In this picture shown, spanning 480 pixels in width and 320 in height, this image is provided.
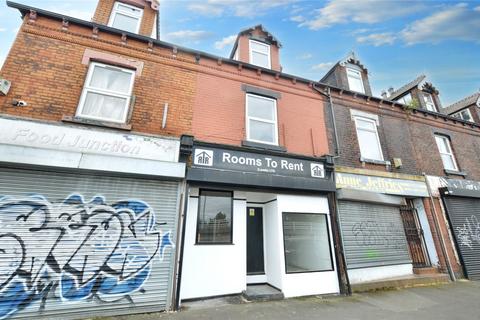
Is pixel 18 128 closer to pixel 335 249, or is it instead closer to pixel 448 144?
pixel 335 249

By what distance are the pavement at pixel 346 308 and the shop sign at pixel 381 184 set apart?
11.2 feet

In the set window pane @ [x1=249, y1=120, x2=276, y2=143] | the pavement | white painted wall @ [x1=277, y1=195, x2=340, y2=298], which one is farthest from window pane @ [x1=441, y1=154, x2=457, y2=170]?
window pane @ [x1=249, y1=120, x2=276, y2=143]

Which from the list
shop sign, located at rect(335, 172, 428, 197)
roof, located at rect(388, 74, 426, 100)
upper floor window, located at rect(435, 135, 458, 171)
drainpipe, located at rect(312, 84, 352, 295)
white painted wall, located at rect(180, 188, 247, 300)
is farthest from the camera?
roof, located at rect(388, 74, 426, 100)

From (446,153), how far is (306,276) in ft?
34.5

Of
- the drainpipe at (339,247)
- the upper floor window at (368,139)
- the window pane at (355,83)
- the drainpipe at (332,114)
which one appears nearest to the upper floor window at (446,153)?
the upper floor window at (368,139)

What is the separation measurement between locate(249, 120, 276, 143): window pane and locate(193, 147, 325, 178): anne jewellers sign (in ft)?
3.24

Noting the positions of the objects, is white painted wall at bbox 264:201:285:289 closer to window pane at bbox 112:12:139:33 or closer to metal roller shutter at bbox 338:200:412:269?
metal roller shutter at bbox 338:200:412:269

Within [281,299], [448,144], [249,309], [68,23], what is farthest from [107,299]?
[448,144]

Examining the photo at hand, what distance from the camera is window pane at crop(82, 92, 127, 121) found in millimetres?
5664

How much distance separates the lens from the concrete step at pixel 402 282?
6.56 meters

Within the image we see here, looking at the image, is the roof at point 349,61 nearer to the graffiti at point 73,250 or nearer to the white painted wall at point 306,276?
the white painted wall at point 306,276

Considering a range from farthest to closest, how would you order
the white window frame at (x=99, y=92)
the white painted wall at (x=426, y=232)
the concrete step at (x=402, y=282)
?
the white painted wall at (x=426, y=232) < the concrete step at (x=402, y=282) < the white window frame at (x=99, y=92)

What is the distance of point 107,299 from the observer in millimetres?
4348

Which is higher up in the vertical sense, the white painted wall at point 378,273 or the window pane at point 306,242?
the window pane at point 306,242
